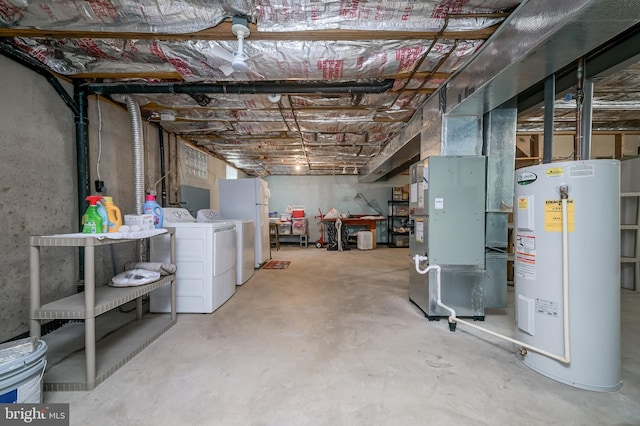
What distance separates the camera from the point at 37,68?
7.07 ft

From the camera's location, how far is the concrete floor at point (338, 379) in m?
1.31

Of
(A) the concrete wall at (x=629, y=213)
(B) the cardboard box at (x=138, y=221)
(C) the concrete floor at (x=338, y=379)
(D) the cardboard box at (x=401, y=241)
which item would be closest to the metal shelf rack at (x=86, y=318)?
(C) the concrete floor at (x=338, y=379)

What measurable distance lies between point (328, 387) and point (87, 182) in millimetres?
2894

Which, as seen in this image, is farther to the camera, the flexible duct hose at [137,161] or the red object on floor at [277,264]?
the red object on floor at [277,264]

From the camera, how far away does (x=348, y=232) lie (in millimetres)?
7586

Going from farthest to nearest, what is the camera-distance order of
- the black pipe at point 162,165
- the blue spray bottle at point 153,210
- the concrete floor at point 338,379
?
the black pipe at point 162,165 → the blue spray bottle at point 153,210 → the concrete floor at point 338,379

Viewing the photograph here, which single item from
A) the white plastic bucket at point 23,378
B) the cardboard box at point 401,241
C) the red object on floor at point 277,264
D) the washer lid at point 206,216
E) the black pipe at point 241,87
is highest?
the black pipe at point 241,87

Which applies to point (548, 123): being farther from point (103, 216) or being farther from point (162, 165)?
point (162, 165)

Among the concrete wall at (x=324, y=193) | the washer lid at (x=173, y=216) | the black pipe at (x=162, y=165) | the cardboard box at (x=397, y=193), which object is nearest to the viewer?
the washer lid at (x=173, y=216)

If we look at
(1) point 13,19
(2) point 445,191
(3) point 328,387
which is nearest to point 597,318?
(2) point 445,191

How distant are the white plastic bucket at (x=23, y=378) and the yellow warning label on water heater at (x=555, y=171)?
9.53 ft

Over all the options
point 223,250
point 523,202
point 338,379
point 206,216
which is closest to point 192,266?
point 223,250

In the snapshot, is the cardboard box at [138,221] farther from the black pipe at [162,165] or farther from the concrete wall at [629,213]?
the concrete wall at [629,213]

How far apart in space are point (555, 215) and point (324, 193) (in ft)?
22.8
